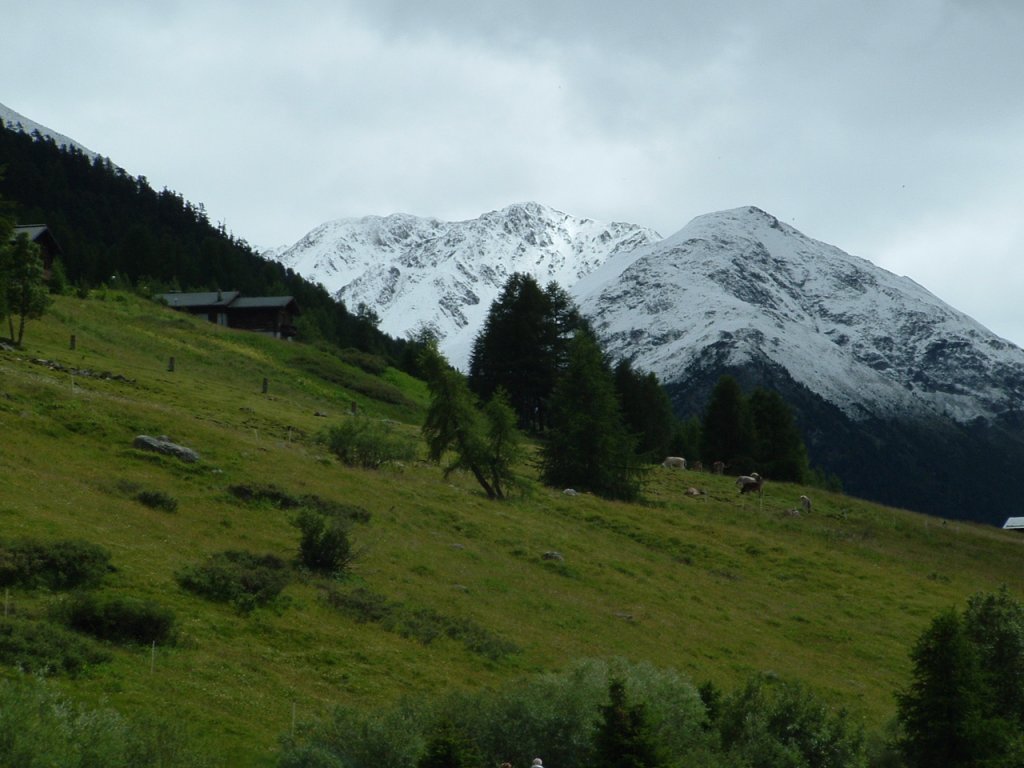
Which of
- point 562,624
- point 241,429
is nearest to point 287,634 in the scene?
point 562,624

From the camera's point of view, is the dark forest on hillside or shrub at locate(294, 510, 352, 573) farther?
the dark forest on hillside

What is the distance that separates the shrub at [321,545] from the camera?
3434 cm

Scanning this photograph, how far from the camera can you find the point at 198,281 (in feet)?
518

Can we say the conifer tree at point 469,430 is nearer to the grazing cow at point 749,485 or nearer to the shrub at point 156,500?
the grazing cow at point 749,485

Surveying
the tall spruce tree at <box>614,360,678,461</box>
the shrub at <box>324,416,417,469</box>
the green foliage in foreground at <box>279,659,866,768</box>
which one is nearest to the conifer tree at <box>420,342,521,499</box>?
the shrub at <box>324,416,417,469</box>

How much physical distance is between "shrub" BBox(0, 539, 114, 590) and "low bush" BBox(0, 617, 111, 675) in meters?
2.79

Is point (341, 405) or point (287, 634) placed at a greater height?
point (341, 405)

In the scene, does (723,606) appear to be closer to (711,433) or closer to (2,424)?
(2,424)

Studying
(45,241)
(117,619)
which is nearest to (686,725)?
(117,619)

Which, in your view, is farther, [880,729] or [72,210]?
[72,210]

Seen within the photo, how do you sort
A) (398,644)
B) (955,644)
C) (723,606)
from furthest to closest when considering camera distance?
1. (723,606)
2. (398,644)
3. (955,644)

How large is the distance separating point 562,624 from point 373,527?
9.06m

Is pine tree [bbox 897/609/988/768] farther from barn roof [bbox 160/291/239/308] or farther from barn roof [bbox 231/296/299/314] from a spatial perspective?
barn roof [bbox 160/291/239/308]

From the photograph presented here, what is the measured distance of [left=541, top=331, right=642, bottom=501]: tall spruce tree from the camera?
6369cm
